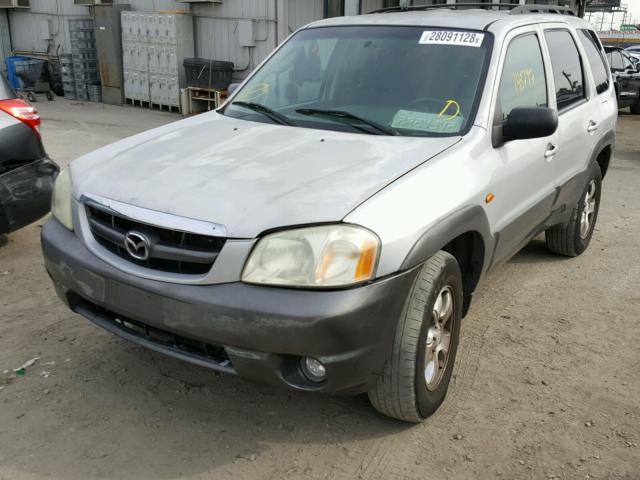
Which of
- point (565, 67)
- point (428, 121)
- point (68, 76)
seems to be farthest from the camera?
point (68, 76)

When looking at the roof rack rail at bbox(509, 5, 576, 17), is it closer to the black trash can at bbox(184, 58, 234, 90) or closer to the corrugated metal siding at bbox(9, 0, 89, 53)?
the black trash can at bbox(184, 58, 234, 90)

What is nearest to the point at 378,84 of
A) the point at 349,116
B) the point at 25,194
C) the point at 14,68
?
the point at 349,116

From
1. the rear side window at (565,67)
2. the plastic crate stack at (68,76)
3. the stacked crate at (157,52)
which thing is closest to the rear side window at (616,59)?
the rear side window at (565,67)

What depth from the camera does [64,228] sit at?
9.68ft

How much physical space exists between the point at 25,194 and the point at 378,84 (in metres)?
2.73

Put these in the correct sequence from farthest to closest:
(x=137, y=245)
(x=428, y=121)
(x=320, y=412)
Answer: (x=428, y=121)
(x=320, y=412)
(x=137, y=245)

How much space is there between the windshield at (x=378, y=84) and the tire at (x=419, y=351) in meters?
0.79

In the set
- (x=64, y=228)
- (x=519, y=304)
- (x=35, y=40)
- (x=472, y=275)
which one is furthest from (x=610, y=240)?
(x=35, y=40)

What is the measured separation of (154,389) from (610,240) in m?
4.31

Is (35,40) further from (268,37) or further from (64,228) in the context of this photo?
(64,228)

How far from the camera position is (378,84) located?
11.3 feet

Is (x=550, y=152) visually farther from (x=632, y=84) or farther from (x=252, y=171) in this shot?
(x=632, y=84)

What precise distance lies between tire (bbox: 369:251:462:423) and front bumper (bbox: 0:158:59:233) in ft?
10.2

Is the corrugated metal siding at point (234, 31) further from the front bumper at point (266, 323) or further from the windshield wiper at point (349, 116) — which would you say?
the front bumper at point (266, 323)
